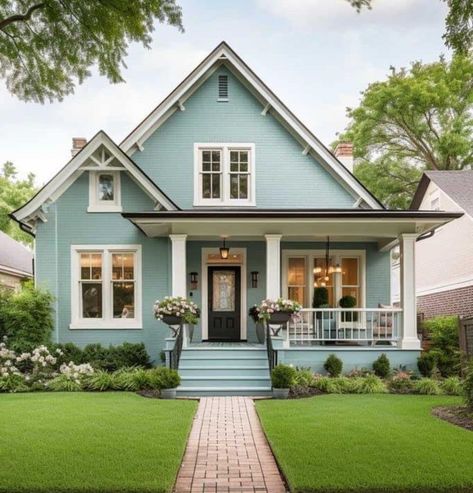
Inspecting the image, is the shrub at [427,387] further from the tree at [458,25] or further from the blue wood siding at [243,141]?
the tree at [458,25]

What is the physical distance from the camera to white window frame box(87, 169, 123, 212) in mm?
15312

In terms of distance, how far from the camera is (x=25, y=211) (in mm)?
14875

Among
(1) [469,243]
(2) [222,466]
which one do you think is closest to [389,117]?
(1) [469,243]

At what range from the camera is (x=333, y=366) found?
13.2 m

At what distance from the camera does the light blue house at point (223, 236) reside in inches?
539

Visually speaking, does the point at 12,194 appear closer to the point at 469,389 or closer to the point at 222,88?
the point at 222,88

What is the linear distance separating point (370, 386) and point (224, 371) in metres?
3.24

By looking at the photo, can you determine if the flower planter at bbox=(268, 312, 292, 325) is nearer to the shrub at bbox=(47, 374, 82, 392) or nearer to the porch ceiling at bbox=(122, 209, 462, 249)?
the porch ceiling at bbox=(122, 209, 462, 249)

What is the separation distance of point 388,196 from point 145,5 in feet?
90.3

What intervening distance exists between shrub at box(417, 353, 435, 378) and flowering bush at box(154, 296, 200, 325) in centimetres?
547

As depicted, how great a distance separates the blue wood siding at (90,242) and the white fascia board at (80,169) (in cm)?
46

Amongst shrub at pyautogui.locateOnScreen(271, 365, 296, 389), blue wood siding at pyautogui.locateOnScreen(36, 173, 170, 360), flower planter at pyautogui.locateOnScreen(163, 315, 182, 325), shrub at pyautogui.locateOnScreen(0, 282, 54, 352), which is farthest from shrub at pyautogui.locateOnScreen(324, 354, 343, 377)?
shrub at pyautogui.locateOnScreen(0, 282, 54, 352)

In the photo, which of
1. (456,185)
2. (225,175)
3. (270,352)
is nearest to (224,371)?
(270,352)

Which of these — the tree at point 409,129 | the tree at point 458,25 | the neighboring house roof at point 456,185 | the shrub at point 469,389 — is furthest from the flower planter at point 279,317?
the tree at point 409,129
